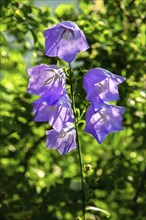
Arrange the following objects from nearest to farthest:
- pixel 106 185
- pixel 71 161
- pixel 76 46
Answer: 1. pixel 76 46
2. pixel 106 185
3. pixel 71 161

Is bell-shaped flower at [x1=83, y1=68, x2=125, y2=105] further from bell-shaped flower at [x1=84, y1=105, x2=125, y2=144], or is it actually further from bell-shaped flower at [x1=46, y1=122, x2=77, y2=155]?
bell-shaped flower at [x1=46, y1=122, x2=77, y2=155]

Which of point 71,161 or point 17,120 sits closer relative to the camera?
point 17,120

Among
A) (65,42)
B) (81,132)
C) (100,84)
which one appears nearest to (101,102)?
(100,84)

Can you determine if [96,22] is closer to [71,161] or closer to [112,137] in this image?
[112,137]

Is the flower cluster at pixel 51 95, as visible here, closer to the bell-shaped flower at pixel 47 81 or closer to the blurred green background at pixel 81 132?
the bell-shaped flower at pixel 47 81

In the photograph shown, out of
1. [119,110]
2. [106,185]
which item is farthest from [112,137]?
[119,110]

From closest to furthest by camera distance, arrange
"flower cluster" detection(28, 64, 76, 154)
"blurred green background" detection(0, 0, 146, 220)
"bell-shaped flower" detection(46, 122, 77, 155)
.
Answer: "flower cluster" detection(28, 64, 76, 154) < "bell-shaped flower" detection(46, 122, 77, 155) < "blurred green background" detection(0, 0, 146, 220)

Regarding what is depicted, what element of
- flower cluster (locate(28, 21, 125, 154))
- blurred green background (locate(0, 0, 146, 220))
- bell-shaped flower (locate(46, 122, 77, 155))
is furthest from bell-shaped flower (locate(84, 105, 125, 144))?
blurred green background (locate(0, 0, 146, 220))
